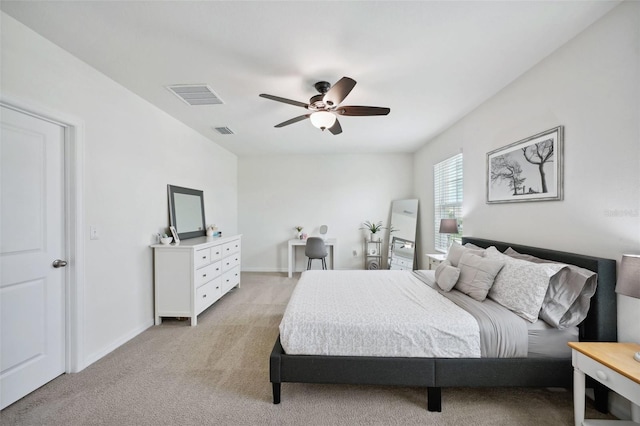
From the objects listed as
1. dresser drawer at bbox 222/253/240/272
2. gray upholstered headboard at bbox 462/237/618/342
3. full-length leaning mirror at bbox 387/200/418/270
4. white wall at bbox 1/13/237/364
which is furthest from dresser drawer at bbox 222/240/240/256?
gray upholstered headboard at bbox 462/237/618/342

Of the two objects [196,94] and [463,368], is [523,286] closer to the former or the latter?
[463,368]

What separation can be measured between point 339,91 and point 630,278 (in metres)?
2.08

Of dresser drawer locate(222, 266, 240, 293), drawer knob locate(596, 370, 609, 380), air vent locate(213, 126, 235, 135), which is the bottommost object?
dresser drawer locate(222, 266, 240, 293)

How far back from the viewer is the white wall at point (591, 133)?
4.86ft

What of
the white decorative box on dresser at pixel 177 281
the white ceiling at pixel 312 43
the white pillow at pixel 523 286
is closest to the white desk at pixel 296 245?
the white decorative box on dresser at pixel 177 281

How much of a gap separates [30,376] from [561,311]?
147 inches

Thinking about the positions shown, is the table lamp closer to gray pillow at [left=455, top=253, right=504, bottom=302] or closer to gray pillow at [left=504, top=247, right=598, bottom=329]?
gray pillow at [left=504, top=247, right=598, bottom=329]

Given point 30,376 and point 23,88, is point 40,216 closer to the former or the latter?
point 23,88

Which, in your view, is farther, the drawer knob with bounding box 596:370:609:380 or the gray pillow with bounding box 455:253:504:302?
the gray pillow with bounding box 455:253:504:302

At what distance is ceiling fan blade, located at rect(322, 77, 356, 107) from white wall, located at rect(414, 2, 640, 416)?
1603mm

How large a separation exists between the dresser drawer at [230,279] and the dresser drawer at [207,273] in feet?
0.73

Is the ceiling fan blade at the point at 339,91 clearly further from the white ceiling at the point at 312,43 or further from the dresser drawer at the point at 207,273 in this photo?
the dresser drawer at the point at 207,273

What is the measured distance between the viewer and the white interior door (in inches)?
65.0

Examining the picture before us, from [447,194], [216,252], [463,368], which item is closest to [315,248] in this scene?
[216,252]
